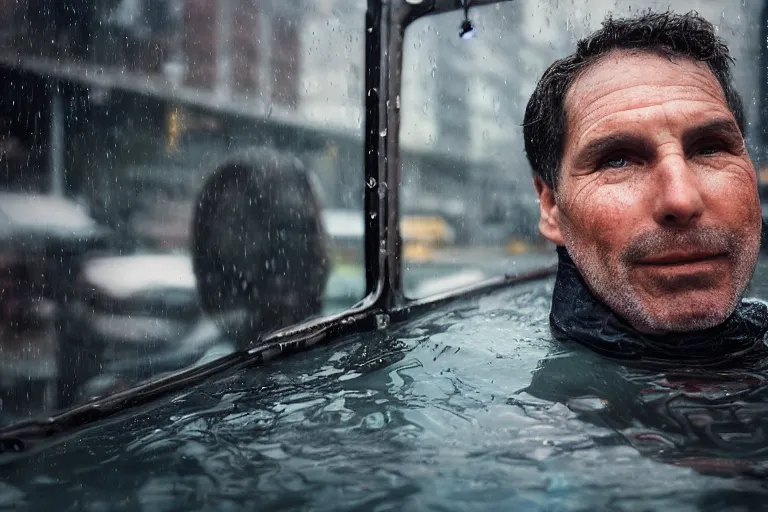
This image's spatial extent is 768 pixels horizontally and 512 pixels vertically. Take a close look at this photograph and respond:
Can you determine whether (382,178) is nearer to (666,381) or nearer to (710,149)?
(710,149)

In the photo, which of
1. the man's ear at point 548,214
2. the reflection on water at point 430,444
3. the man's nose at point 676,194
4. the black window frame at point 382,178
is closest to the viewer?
the reflection on water at point 430,444

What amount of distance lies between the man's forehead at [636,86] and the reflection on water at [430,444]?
0.78m

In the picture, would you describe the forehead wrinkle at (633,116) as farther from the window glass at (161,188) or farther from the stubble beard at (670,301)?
the window glass at (161,188)

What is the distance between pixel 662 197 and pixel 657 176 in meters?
0.08

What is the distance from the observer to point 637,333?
6.15 ft

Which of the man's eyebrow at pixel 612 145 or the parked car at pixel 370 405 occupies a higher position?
the man's eyebrow at pixel 612 145

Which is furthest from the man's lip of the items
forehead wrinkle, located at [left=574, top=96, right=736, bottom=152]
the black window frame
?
the black window frame

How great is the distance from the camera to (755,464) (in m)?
1.16

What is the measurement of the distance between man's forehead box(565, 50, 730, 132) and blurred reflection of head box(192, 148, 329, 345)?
3.94ft

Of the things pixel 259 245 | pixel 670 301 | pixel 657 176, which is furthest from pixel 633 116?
pixel 259 245

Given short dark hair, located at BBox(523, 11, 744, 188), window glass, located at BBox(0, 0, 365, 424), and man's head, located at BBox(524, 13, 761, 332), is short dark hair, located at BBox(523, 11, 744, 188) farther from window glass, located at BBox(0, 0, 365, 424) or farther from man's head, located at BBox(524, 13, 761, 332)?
window glass, located at BBox(0, 0, 365, 424)

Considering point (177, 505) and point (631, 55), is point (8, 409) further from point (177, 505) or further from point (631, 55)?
point (631, 55)

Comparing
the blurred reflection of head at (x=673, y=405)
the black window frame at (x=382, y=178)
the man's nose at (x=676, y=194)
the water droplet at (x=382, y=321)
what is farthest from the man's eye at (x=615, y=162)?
the water droplet at (x=382, y=321)

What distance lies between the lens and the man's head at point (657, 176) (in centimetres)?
170
